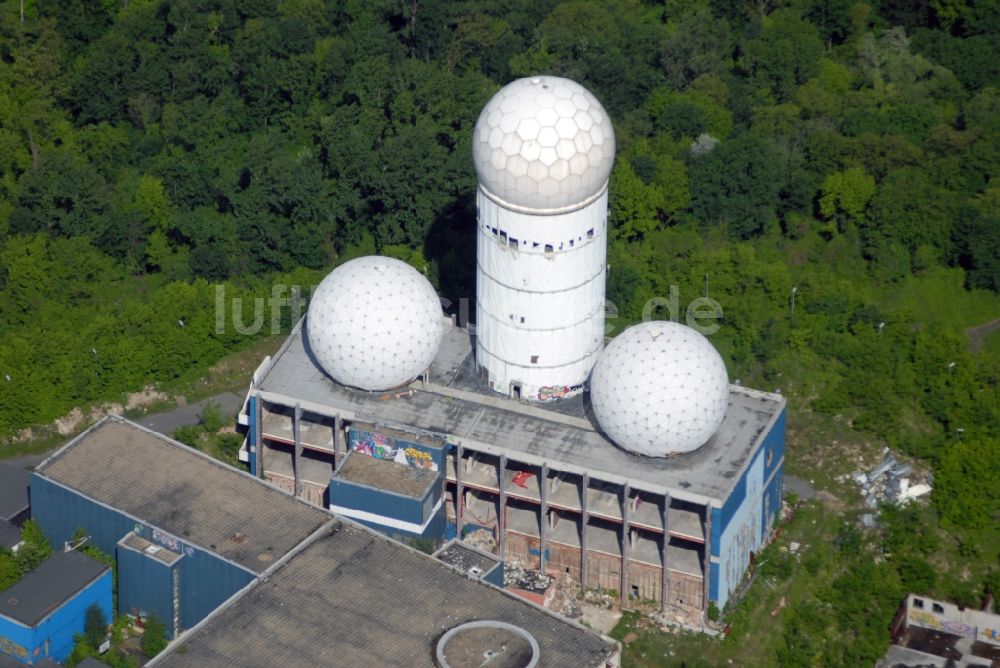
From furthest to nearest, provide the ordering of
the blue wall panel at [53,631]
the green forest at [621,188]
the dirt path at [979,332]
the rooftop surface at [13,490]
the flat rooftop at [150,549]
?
the dirt path at [979,332] → the green forest at [621,188] → the rooftop surface at [13,490] → the flat rooftop at [150,549] → the blue wall panel at [53,631]

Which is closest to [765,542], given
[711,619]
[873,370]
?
[711,619]

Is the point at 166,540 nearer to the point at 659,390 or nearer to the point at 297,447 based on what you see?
the point at 297,447

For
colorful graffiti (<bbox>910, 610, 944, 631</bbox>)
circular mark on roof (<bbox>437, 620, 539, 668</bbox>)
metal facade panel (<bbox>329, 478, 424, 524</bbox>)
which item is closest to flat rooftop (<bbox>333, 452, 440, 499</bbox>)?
metal facade panel (<bbox>329, 478, 424, 524</bbox>)

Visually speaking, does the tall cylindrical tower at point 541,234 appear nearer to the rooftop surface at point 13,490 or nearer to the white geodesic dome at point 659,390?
the white geodesic dome at point 659,390

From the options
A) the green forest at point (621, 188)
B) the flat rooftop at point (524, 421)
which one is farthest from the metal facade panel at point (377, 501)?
the green forest at point (621, 188)

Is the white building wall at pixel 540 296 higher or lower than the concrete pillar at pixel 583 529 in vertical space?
higher

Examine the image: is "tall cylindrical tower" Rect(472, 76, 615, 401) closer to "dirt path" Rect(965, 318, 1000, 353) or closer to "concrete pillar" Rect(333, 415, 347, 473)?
"concrete pillar" Rect(333, 415, 347, 473)
